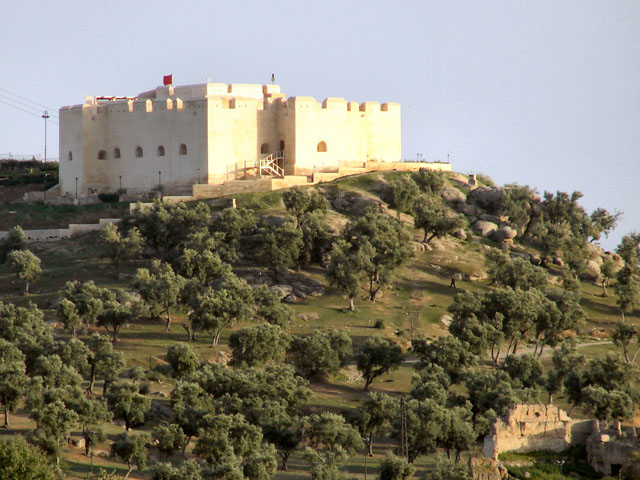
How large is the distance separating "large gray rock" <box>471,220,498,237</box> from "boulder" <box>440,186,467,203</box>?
97.0 inches

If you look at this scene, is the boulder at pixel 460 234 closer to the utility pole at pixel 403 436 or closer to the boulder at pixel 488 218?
the boulder at pixel 488 218

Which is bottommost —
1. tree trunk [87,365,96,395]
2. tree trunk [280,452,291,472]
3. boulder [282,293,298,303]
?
tree trunk [280,452,291,472]

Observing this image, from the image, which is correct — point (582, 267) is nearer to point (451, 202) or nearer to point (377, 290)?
point (451, 202)

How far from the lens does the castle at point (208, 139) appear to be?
90.6m

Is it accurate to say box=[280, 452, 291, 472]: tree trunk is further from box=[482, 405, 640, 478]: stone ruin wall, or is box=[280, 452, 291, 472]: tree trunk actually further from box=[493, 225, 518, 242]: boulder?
box=[493, 225, 518, 242]: boulder

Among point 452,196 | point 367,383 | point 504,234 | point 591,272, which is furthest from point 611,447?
point 452,196

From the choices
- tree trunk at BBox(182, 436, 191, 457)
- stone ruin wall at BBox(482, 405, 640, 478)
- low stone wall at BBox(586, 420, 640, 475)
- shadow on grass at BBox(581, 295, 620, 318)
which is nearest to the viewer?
low stone wall at BBox(586, 420, 640, 475)

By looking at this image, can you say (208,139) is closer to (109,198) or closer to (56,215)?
(109,198)

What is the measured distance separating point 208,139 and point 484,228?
18.8 metres

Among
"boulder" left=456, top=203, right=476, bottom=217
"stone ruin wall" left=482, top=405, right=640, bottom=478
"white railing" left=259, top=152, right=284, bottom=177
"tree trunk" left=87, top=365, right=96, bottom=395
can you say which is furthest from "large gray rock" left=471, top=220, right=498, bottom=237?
"tree trunk" left=87, top=365, right=96, bottom=395

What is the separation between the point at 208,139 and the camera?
295 feet

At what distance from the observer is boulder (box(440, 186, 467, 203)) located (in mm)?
91125

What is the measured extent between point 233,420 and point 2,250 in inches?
1360

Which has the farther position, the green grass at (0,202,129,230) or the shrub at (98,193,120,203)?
the shrub at (98,193,120,203)
